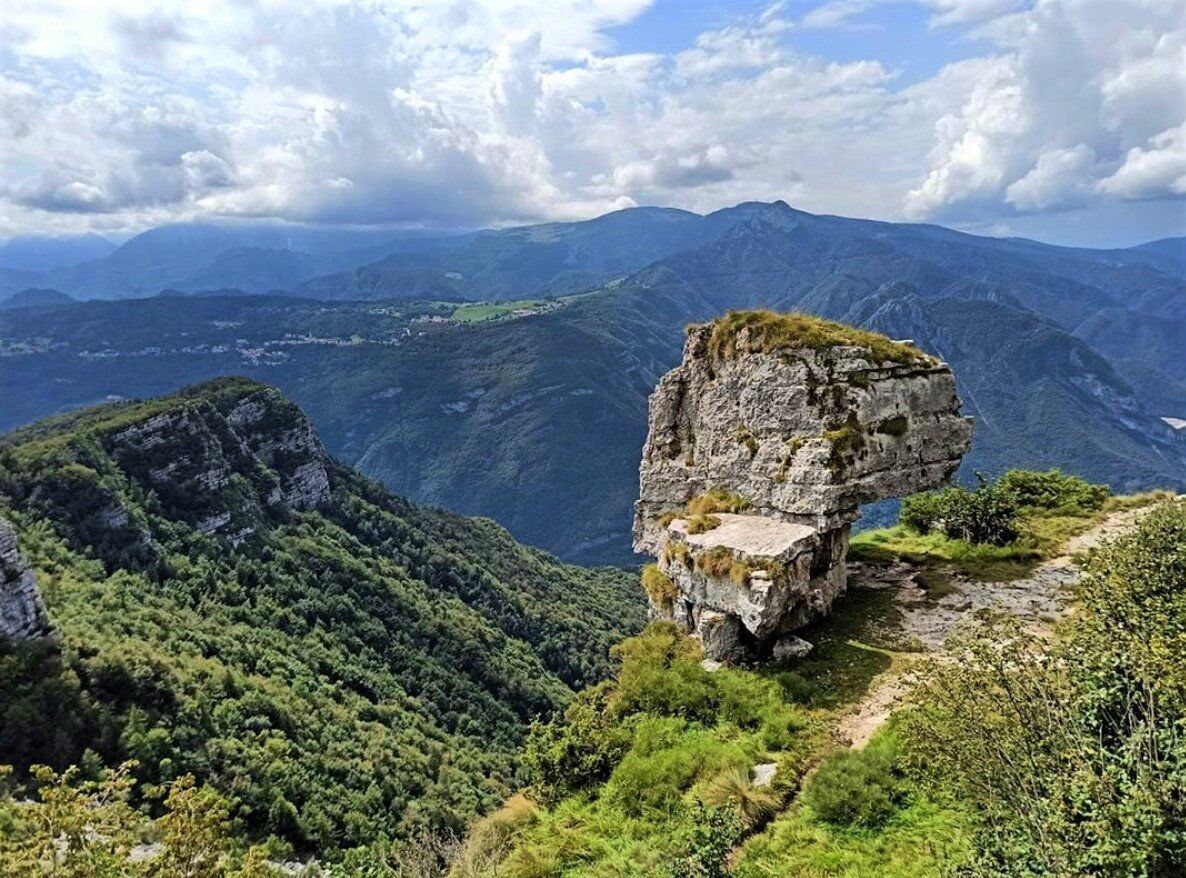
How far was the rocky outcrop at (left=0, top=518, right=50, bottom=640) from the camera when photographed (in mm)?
37562

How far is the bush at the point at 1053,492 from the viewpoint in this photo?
23.2 meters

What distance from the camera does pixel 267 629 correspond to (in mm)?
62625

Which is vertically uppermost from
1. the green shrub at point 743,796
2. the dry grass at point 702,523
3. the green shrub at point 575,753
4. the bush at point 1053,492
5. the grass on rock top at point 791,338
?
the grass on rock top at point 791,338

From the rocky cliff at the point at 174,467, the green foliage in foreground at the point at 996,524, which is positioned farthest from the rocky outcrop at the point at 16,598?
the green foliage in foreground at the point at 996,524

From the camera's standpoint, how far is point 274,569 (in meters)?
72.6

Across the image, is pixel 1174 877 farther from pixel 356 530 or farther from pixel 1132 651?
pixel 356 530

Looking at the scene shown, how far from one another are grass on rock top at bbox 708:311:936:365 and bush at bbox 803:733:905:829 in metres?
10.9

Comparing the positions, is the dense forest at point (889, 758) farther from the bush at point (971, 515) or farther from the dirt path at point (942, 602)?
the bush at point (971, 515)

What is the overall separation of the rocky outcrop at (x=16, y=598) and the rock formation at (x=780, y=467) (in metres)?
37.9

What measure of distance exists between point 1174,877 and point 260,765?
44.9 m

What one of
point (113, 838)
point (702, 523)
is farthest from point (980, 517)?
point (113, 838)

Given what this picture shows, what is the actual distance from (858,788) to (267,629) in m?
63.6

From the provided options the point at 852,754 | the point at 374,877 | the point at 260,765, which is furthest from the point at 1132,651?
the point at 260,765

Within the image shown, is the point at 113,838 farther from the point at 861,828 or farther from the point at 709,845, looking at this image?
the point at 861,828
